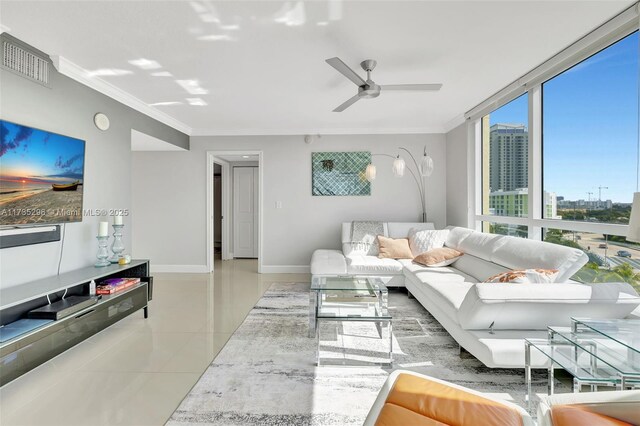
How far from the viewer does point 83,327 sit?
8.32 ft

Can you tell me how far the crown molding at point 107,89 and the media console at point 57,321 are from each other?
1.83 metres

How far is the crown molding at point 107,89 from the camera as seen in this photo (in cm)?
279

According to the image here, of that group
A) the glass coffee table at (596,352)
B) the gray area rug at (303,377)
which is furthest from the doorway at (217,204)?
the glass coffee table at (596,352)

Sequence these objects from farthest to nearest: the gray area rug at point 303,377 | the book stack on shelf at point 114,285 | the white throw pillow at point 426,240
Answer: the white throw pillow at point 426,240 → the book stack on shelf at point 114,285 → the gray area rug at point 303,377

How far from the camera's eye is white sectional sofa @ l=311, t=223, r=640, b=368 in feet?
6.06

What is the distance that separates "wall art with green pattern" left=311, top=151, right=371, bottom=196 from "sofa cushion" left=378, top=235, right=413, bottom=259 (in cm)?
110

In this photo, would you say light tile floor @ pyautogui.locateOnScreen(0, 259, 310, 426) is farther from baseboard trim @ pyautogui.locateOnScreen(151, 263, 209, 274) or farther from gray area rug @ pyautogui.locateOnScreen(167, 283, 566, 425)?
baseboard trim @ pyautogui.locateOnScreen(151, 263, 209, 274)

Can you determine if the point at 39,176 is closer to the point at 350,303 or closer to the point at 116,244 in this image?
the point at 116,244

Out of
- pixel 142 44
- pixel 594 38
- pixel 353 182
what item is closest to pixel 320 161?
pixel 353 182

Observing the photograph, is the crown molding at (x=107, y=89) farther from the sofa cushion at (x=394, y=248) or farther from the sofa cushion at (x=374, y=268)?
the sofa cushion at (x=394, y=248)

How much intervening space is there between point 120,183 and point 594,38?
183 inches

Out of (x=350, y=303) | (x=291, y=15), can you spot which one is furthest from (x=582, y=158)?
(x=291, y=15)

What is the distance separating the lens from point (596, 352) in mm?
1492

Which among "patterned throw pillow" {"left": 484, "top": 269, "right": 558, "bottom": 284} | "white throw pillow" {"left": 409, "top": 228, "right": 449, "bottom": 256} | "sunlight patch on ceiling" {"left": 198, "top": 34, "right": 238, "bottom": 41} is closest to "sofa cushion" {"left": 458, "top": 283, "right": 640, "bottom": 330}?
"patterned throw pillow" {"left": 484, "top": 269, "right": 558, "bottom": 284}
